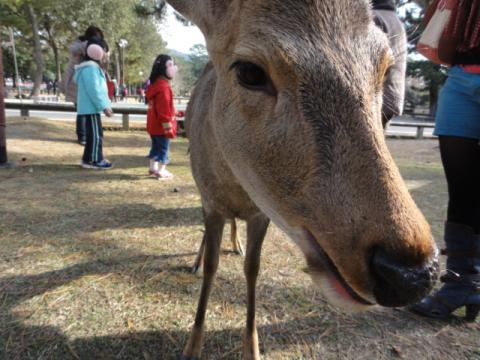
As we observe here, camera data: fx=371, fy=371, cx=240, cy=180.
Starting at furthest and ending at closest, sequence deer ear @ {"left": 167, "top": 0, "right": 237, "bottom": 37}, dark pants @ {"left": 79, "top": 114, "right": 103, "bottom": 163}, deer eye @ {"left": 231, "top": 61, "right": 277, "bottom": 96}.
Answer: dark pants @ {"left": 79, "top": 114, "right": 103, "bottom": 163}, deer ear @ {"left": 167, "top": 0, "right": 237, "bottom": 37}, deer eye @ {"left": 231, "top": 61, "right": 277, "bottom": 96}

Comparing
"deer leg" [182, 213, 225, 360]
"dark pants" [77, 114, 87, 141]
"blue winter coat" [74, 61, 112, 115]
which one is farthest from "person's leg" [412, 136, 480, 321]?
"dark pants" [77, 114, 87, 141]

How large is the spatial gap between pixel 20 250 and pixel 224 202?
228 cm

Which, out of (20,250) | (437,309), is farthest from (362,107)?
(20,250)

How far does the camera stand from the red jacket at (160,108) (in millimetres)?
6004

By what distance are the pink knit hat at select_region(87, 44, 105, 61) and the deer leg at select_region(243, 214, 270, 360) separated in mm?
5242

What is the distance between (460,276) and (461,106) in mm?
1160

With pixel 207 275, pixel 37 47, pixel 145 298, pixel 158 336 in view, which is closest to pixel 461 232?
pixel 207 275

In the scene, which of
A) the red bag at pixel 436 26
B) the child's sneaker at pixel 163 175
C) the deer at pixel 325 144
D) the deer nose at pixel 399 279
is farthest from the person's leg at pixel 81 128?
the deer nose at pixel 399 279

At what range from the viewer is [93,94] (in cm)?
640

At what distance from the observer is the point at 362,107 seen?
4.18 ft

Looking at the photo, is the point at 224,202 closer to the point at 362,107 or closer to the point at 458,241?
the point at 362,107

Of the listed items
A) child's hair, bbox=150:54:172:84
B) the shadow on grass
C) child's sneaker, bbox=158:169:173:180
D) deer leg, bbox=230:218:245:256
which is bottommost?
the shadow on grass

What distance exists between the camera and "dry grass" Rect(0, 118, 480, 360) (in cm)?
231

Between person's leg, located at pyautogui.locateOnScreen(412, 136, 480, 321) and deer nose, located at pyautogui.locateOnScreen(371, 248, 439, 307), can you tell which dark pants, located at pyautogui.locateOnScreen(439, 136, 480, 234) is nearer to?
person's leg, located at pyautogui.locateOnScreen(412, 136, 480, 321)
